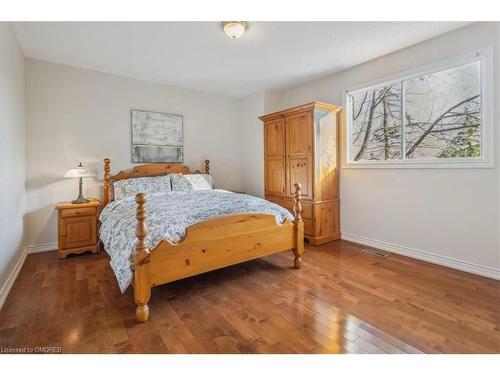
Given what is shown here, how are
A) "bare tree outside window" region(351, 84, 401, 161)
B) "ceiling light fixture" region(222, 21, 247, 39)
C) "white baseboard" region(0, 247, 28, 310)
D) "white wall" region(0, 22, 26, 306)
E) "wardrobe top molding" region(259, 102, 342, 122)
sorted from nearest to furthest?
"white baseboard" region(0, 247, 28, 310), "white wall" region(0, 22, 26, 306), "ceiling light fixture" region(222, 21, 247, 39), "bare tree outside window" region(351, 84, 401, 161), "wardrobe top molding" region(259, 102, 342, 122)

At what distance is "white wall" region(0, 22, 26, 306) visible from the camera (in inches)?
87.4

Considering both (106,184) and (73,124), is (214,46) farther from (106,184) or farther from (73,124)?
(106,184)

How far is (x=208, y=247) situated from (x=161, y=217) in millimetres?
464

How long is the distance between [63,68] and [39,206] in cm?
183

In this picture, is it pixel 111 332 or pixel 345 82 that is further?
pixel 345 82

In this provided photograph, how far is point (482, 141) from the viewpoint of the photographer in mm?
2518

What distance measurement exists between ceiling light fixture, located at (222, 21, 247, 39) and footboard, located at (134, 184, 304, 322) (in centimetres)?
160

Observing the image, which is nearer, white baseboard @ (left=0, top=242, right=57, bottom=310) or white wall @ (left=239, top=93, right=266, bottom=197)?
white baseboard @ (left=0, top=242, right=57, bottom=310)

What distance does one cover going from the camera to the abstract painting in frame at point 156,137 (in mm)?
3975

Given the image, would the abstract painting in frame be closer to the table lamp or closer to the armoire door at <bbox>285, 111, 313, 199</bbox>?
the table lamp

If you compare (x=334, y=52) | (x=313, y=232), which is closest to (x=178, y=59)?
(x=334, y=52)

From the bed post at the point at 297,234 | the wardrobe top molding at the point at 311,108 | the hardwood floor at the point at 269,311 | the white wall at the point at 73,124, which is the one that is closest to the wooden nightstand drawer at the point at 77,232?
the hardwood floor at the point at 269,311

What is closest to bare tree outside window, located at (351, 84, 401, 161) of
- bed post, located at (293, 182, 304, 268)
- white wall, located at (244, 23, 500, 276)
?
white wall, located at (244, 23, 500, 276)
